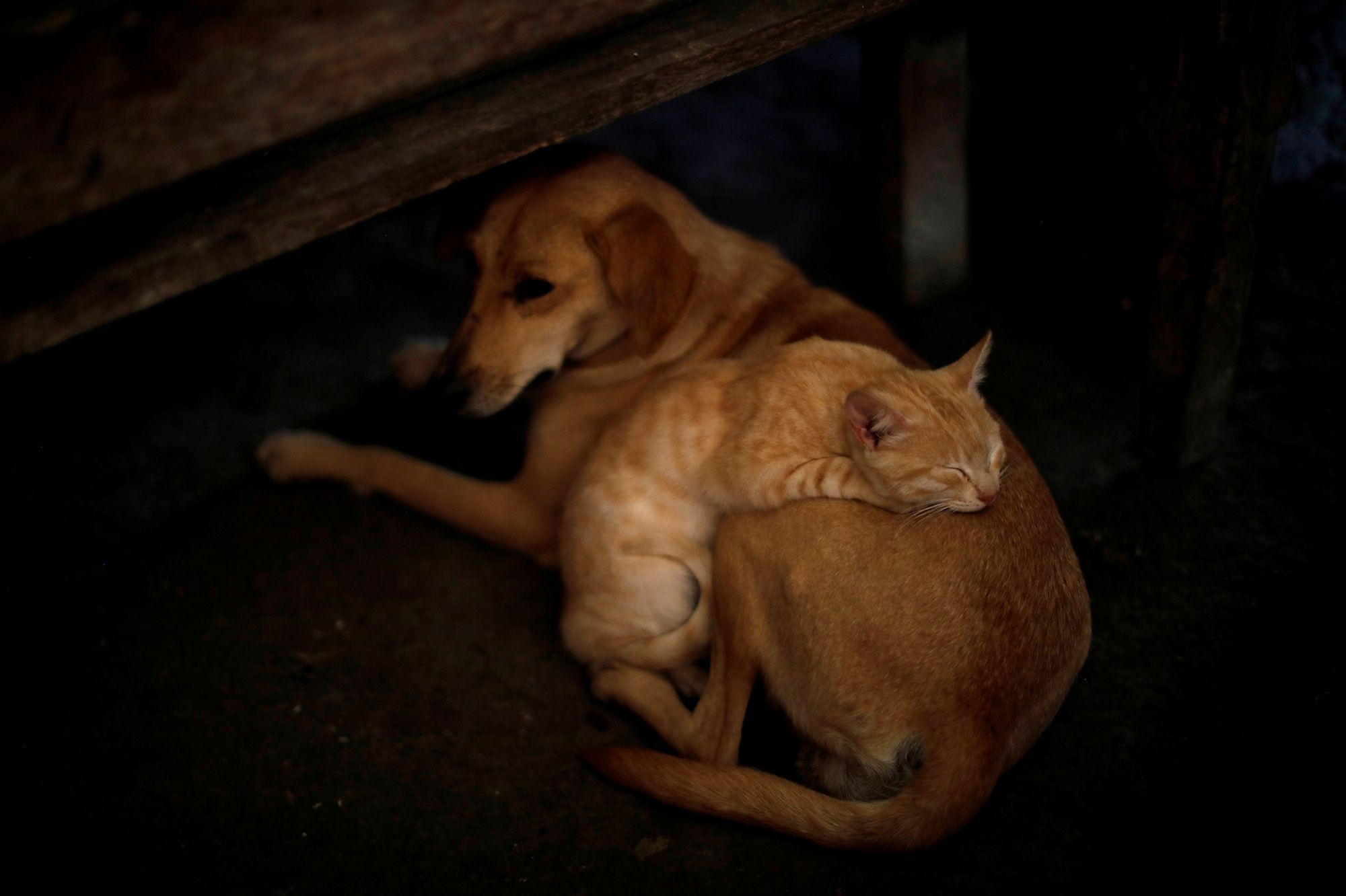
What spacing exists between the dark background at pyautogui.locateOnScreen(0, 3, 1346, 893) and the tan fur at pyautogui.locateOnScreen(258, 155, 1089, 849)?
0.19 metres

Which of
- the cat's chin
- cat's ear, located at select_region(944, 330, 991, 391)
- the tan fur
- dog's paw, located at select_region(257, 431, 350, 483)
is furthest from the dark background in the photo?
cat's ear, located at select_region(944, 330, 991, 391)

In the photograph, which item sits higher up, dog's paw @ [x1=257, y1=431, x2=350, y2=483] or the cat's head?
the cat's head

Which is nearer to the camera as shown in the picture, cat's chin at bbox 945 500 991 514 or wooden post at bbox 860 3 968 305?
cat's chin at bbox 945 500 991 514

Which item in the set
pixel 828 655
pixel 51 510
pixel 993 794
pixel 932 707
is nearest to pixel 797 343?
pixel 828 655

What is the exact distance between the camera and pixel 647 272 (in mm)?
2572

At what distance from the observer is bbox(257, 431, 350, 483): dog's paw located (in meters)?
3.23

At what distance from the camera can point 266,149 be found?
174 cm

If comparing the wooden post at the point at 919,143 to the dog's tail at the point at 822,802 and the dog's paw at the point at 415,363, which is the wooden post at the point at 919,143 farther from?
the dog's tail at the point at 822,802

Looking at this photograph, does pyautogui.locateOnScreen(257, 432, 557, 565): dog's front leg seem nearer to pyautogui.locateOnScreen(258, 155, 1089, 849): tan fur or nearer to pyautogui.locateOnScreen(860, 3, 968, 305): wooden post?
pyautogui.locateOnScreen(258, 155, 1089, 849): tan fur

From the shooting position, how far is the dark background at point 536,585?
2.13 metres

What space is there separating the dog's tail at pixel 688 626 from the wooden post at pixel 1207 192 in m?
1.47

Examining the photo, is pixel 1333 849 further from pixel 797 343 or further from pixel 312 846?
pixel 312 846

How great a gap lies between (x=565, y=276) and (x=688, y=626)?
94 cm

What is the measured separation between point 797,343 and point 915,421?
17.2 inches
